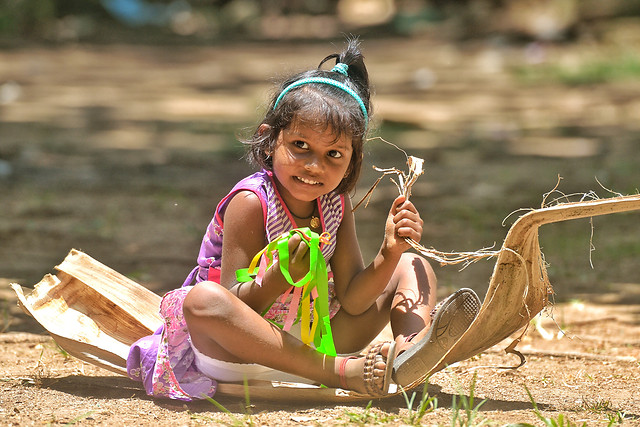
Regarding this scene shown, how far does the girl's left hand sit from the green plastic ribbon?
206 millimetres

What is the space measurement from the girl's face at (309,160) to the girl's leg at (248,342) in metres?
0.41

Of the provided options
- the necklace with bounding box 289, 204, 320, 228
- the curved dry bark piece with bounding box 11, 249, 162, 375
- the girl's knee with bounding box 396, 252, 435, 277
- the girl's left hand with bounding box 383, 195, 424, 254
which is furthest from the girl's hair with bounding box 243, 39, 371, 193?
the curved dry bark piece with bounding box 11, 249, 162, 375

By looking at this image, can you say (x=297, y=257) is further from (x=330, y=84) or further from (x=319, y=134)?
(x=330, y=84)

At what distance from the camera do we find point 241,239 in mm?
2699

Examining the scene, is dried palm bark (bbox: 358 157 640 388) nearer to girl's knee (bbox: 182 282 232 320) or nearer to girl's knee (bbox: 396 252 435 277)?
girl's knee (bbox: 396 252 435 277)

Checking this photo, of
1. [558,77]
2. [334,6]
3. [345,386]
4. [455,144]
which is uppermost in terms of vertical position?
[334,6]

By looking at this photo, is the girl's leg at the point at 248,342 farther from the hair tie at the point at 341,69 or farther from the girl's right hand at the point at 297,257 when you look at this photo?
the hair tie at the point at 341,69

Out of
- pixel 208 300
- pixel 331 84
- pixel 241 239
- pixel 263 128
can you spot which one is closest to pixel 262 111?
pixel 263 128

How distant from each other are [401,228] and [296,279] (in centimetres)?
37

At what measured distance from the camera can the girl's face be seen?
8.80ft

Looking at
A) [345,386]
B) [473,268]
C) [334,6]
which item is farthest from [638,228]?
[334,6]

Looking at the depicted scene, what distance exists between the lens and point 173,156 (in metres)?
7.66

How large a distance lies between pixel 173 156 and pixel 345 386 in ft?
17.2

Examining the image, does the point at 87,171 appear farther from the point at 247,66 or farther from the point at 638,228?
the point at 247,66
